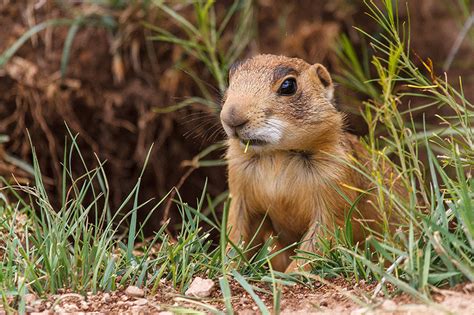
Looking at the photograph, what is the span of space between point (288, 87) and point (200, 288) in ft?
5.30

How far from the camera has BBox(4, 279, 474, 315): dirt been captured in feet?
9.93

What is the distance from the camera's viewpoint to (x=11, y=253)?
11.9 ft

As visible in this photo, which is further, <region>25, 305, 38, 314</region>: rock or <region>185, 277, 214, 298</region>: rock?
<region>185, 277, 214, 298</region>: rock

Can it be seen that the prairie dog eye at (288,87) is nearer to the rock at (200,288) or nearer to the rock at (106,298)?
the rock at (200,288)

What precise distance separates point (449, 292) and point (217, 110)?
2.71 metres

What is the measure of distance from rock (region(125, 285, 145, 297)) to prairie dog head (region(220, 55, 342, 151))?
1163mm

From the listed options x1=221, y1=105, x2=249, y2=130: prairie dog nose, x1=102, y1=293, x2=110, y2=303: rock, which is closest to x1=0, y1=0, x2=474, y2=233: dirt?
x1=221, y1=105, x2=249, y2=130: prairie dog nose

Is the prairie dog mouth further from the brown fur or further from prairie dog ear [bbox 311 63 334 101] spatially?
prairie dog ear [bbox 311 63 334 101]

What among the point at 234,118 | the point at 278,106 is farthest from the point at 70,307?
the point at 278,106

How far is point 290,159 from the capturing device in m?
4.91

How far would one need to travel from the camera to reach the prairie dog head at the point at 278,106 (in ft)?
14.7

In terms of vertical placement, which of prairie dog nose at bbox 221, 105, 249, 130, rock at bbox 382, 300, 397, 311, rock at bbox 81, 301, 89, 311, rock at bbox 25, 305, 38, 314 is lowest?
rock at bbox 81, 301, 89, 311

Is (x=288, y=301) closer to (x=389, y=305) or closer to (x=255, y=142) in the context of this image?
(x=389, y=305)

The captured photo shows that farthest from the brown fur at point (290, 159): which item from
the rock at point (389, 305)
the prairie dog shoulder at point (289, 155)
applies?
the rock at point (389, 305)
